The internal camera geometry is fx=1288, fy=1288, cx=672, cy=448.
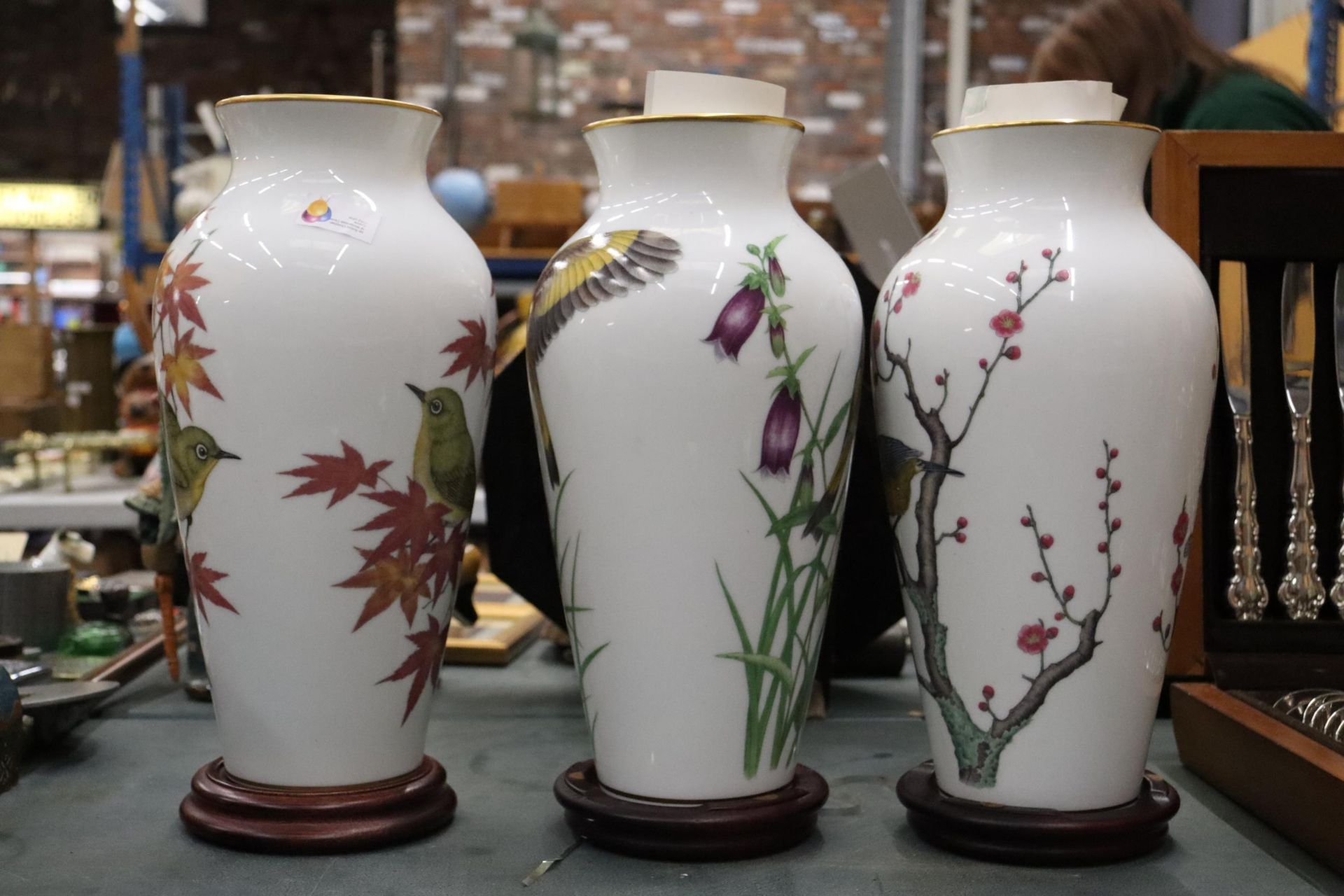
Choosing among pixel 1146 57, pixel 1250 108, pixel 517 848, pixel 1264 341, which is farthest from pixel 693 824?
pixel 1146 57

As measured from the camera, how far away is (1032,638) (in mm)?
773

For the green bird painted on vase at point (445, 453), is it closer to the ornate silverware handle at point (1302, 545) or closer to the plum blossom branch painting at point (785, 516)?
the plum blossom branch painting at point (785, 516)

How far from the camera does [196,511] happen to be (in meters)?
0.81

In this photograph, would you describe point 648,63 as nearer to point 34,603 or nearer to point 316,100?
point 34,603

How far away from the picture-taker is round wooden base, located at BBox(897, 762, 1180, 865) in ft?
2.54

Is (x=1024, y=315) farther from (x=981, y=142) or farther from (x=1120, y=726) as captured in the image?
(x=1120, y=726)

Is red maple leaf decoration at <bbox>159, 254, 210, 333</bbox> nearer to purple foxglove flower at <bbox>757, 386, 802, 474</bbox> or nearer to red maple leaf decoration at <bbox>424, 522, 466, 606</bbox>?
red maple leaf decoration at <bbox>424, 522, 466, 606</bbox>

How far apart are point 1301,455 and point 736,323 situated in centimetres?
50

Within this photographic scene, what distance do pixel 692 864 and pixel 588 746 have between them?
275mm

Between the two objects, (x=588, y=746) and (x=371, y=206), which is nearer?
(x=371, y=206)

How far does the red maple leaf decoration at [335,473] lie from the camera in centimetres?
77

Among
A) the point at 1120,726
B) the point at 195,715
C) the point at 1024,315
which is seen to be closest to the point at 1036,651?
the point at 1120,726

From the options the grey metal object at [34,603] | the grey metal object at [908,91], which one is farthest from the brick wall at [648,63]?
the grey metal object at [34,603]

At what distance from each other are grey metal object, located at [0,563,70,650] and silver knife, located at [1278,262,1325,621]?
3.50 ft
